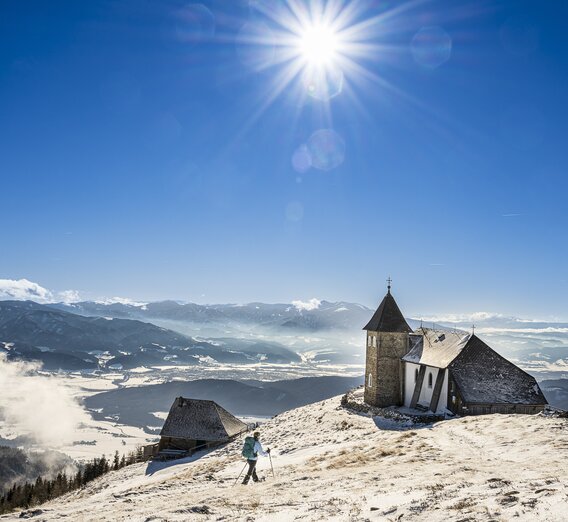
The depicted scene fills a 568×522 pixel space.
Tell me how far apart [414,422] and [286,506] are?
27.3 metres

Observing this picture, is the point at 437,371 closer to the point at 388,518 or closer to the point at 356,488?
the point at 356,488

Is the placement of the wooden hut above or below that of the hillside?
below

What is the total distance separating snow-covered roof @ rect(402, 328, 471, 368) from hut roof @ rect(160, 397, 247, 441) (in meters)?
22.3

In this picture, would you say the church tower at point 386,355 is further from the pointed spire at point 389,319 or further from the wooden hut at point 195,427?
the wooden hut at point 195,427

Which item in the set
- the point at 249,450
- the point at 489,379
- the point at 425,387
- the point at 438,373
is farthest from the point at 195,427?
the point at 249,450

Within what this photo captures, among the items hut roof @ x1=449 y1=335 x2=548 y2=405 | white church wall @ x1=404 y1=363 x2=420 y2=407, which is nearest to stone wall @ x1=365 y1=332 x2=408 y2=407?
white church wall @ x1=404 y1=363 x2=420 y2=407

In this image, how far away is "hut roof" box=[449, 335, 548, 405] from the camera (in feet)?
126

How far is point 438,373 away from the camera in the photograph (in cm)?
4250

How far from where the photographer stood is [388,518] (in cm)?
1025

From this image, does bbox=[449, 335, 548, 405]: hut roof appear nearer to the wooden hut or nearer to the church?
the church

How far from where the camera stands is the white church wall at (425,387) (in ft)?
135

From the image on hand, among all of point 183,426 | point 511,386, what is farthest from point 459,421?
point 183,426

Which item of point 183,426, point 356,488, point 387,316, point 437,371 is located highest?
point 387,316

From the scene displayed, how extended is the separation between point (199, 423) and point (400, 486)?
44.6 metres
